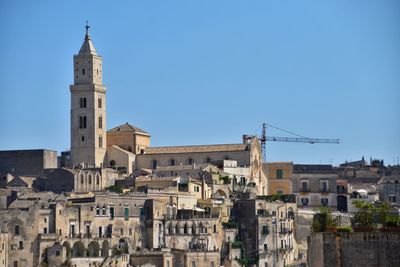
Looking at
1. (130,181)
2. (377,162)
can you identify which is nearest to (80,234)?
(130,181)

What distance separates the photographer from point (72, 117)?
89.8 m

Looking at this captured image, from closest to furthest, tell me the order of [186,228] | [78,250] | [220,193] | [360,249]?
1. [360,249]
2. [78,250]
3. [186,228]
4. [220,193]

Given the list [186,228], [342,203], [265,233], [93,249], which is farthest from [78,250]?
[342,203]

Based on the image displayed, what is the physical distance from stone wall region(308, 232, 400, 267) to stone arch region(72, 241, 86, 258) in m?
46.8

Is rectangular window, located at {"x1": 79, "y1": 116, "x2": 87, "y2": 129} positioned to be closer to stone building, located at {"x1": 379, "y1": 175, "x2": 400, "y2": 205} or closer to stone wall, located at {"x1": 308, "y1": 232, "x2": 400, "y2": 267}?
stone building, located at {"x1": 379, "y1": 175, "x2": 400, "y2": 205}

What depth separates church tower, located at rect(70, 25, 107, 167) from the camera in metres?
88.6

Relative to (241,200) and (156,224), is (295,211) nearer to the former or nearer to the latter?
(241,200)

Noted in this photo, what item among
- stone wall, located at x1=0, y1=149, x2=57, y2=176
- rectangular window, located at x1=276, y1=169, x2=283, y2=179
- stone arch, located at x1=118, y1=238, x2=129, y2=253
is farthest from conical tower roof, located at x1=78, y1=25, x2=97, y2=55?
stone arch, located at x1=118, y1=238, x2=129, y2=253

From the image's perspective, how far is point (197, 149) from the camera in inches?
3556

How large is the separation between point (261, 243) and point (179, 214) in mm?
6331

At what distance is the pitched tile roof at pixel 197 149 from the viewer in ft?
292

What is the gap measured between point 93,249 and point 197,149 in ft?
79.1

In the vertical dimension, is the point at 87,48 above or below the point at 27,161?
above

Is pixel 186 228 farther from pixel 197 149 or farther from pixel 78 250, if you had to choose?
pixel 197 149
